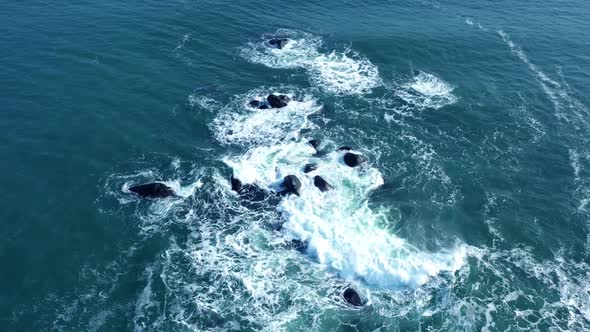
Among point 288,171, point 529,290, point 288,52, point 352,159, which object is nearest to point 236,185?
point 288,171

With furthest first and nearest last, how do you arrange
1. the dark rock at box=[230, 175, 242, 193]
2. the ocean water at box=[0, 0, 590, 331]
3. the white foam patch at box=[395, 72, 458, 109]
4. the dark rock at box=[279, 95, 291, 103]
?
the white foam patch at box=[395, 72, 458, 109] → the dark rock at box=[279, 95, 291, 103] → the dark rock at box=[230, 175, 242, 193] → the ocean water at box=[0, 0, 590, 331]

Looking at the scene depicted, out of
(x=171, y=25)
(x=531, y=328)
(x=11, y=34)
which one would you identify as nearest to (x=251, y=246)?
(x=531, y=328)

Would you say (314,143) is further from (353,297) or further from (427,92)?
(427,92)

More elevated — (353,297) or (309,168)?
(309,168)

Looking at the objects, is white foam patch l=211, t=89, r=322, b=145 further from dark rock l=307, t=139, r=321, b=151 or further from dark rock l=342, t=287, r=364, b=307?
dark rock l=342, t=287, r=364, b=307

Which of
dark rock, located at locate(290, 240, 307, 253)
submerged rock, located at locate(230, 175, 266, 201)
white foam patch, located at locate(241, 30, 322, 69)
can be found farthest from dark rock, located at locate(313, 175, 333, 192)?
white foam patch, located at locate(241, 30, 322, 69)

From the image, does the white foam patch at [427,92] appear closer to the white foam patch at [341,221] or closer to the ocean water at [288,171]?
the ocean water at [288,171]

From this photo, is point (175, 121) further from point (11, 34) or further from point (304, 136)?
point (11, 34)
